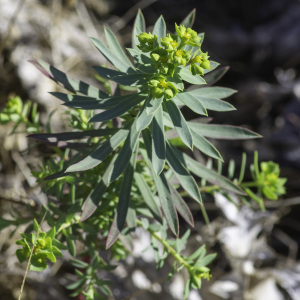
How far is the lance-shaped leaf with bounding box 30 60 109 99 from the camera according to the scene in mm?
1710

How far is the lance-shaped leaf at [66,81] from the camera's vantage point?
171 centimetres

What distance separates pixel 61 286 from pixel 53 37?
235 cm

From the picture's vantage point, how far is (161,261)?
1950 millimetres

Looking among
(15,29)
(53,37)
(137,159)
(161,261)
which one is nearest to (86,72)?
(53,37)

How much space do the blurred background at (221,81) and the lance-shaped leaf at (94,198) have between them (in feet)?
4.63

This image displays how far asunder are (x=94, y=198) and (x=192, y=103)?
0.63m

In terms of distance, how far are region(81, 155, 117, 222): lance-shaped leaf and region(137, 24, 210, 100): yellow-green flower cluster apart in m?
0.50

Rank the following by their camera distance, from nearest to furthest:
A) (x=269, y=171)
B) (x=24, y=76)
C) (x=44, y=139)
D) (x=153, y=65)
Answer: (x=153, y=65)
(x=44, y=139)
(x=269, y=171)
(x=24, y=76)

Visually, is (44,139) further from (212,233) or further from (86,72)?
(86,72)

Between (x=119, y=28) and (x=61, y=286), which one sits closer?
(x=61, y=286)

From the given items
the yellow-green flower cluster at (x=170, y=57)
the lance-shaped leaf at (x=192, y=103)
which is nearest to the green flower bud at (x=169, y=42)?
the yellow-green flower cluster at (x=170, y=57)

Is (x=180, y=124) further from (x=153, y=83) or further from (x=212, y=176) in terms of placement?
(x=212, y=176)

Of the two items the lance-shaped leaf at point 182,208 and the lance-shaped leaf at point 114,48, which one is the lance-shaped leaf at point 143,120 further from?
the lance-shaped leaf at point 182,208

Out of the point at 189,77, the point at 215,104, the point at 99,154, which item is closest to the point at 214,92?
the point at 215,104
